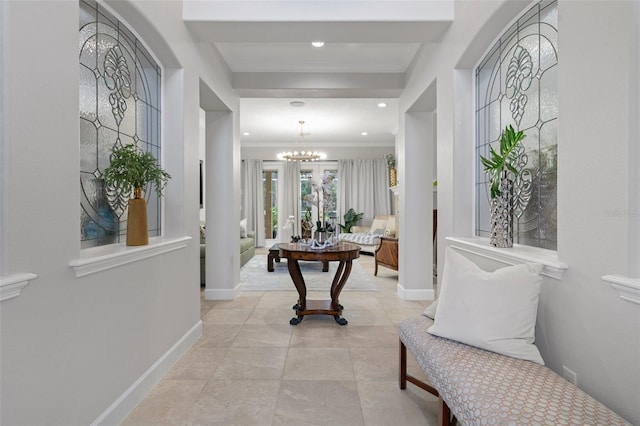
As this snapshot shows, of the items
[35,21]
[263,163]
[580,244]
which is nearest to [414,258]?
[580,244]

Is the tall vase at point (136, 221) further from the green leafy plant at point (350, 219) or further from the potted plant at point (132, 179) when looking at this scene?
the green leafy plant at point (350, 219)

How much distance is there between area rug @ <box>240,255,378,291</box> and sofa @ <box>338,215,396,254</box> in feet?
3.66

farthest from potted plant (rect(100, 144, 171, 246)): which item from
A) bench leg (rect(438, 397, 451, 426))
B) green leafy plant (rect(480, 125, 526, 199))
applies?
green leafy plant (rect(480, 125, 526, 199))

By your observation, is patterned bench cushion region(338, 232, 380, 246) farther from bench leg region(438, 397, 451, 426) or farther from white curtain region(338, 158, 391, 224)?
bench leg region(438, 397, 451, 426)

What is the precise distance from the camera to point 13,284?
1145 millimetres

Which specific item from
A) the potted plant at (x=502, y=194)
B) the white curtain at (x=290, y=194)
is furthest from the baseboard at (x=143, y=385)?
the white curtain at (x=290, y=194)

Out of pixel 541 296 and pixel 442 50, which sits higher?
pixel 442 50

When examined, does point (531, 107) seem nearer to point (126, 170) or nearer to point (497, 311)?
point (497, 311)

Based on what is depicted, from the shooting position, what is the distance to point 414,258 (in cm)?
404

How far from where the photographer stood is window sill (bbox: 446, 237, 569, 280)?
1499mm

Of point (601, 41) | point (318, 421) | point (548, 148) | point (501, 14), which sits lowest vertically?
point (318, 421)

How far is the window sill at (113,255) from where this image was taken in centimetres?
149

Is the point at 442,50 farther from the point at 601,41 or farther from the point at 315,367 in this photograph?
the point at 315,367

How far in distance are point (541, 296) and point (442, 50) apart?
2.18 m
